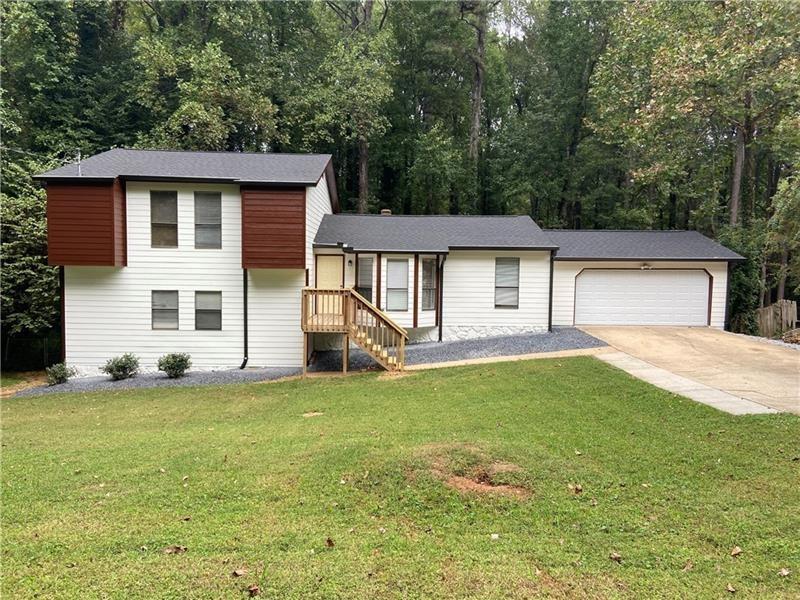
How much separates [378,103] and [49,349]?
56.5 ft

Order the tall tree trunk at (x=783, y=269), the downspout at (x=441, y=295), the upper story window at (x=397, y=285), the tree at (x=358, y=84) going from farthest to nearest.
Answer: the tree at (x=358, y=84) → the tall tree trunk at (x=783, y=269) → the downspout at (x=441, y=295) → the upper story window at (x=397, y=285)

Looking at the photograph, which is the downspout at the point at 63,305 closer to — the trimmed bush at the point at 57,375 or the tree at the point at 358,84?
the trimmed bush at the point at 57,375

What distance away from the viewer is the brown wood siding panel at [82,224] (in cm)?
1181

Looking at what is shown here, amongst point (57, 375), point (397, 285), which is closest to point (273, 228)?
point (397, 285)

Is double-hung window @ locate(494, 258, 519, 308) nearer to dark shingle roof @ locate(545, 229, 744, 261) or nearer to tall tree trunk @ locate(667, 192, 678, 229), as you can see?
dark shingle roof @ locate(545, 229, 744, 261)

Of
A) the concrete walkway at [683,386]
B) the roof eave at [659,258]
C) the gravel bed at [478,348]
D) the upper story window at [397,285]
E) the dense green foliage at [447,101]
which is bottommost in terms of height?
the gravel bed at [478,348]

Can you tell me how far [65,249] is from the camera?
11914 millimetres

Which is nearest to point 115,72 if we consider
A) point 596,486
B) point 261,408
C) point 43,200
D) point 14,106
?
point 14,106

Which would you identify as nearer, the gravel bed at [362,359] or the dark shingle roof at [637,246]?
the gravel bed at [362,359]

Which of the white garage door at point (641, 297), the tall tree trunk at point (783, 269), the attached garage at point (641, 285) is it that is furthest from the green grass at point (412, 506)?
the tall tree trunk at point (783, 269)

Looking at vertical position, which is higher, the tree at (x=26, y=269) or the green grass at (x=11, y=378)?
the tree at (x=26, y=269)

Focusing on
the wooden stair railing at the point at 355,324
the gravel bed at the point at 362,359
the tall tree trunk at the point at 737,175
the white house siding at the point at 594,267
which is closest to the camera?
the gravel bed at the point at 362,359

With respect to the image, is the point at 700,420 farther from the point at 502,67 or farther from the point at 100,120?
the point at 502,67

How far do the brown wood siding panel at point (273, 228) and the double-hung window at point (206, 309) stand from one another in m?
1.55
